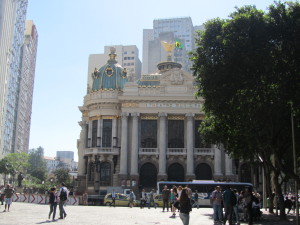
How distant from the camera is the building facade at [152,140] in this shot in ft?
193

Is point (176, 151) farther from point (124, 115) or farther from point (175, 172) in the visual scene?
point (124, 115)

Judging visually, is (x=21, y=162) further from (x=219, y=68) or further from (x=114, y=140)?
(x=219, y=68)

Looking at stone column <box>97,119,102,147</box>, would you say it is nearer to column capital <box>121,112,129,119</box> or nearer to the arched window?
the arched window

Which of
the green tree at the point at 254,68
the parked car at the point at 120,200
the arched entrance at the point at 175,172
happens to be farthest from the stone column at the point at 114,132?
the green tree at the point at 254,68

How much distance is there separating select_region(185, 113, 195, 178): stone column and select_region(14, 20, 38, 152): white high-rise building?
200 ft

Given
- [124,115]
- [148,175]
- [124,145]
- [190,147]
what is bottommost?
[148,175]

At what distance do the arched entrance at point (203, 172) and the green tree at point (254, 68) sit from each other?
3219 cm

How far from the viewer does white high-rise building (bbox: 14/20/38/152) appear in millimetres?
110069

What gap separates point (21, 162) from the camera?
258 feet

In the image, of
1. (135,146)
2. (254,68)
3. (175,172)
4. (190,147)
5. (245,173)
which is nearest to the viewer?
(254,68)

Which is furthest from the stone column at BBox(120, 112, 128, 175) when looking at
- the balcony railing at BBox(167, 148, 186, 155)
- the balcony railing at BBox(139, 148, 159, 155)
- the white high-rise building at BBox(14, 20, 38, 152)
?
the white high-rise building at BBox(14, 20, 38, 152)

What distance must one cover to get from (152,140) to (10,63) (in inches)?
1878

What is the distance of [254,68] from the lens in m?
24.2

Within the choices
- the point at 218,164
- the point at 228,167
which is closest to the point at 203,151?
the point at 218,164
